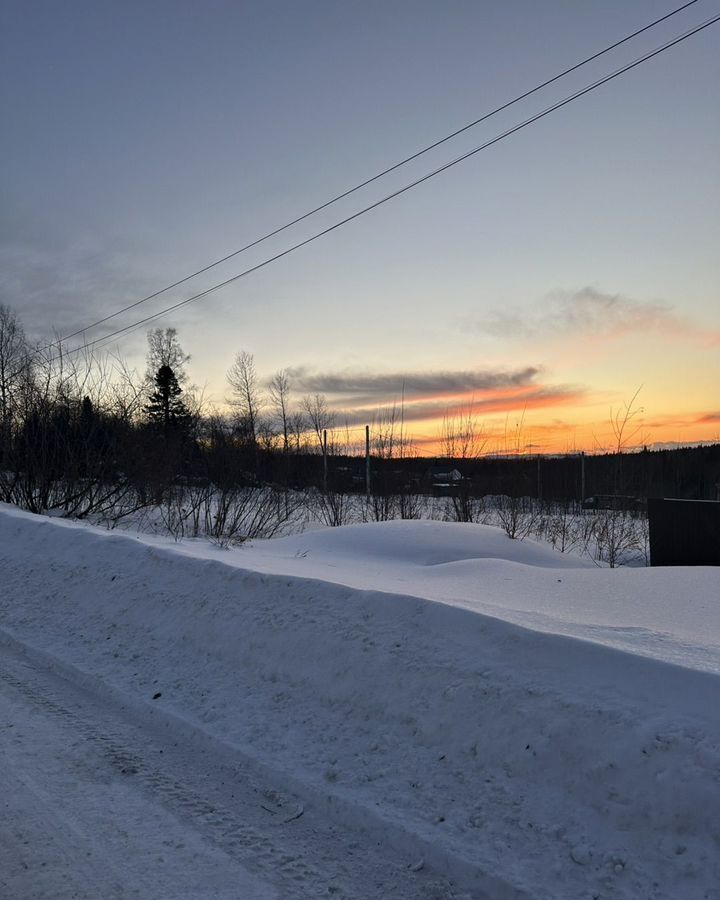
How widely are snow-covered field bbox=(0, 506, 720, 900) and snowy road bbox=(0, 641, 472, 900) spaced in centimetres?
1

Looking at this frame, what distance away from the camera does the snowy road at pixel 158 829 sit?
2.93 meters

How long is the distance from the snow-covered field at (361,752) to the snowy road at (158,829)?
0.01 meters

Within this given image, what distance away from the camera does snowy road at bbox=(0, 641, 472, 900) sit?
2.93m

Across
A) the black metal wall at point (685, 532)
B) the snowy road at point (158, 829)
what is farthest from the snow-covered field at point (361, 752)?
the black metal wall at point (685, 532)

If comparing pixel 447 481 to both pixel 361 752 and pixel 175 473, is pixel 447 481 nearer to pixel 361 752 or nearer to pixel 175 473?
pixel 175 473

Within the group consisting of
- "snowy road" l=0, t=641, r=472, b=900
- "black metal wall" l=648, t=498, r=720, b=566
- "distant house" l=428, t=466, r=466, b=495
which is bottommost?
"snowy road" l=0, t=641, r=472, b=900

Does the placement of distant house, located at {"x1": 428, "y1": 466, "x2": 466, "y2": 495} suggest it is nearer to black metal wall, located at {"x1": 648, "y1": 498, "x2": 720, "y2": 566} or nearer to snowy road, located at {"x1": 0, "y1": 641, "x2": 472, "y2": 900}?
black metal wall, located at {"x1": 648, "y1": 498, "x2": 720, "y2": 566}

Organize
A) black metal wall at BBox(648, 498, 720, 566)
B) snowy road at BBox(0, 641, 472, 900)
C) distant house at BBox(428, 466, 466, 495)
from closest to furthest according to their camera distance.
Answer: snowy road at BBox(0, 641, 472, 900) < black metal wall at BBox(648, 498, 720, 566) < distant house at BBox(428, 466, 466, 495)

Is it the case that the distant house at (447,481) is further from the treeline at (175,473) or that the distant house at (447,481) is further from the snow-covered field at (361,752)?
the snow-covered field at (361,752)

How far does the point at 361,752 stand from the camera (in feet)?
13.4

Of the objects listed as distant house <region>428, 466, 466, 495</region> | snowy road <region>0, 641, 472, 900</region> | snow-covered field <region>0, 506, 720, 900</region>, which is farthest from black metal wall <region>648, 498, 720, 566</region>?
snowy road <region>0, 641, 472, 900</region>

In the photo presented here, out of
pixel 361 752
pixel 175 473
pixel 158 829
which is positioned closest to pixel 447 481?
pixel 175 473

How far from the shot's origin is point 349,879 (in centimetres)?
303

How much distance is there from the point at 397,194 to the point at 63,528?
30.7 ft
